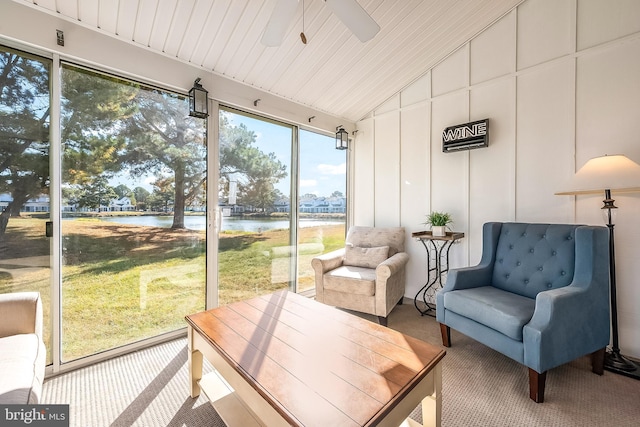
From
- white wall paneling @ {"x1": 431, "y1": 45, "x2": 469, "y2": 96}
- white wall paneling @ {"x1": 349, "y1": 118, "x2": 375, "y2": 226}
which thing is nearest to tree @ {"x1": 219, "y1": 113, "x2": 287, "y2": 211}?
white wall paneling @ {"x1": 349, "y1": 118, "x2": 375, "y2": 226}

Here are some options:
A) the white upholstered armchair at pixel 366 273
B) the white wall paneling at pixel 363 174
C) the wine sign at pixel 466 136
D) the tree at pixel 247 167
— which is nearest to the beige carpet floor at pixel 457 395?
the white upholstered armchair at pixel 366 273

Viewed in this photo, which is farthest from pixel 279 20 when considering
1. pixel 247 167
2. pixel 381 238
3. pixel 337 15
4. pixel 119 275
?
pixel 381 238

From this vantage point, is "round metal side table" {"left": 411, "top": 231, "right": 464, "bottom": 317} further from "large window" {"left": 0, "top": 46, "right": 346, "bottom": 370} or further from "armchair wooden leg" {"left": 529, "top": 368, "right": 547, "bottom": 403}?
"large window" {"left": 0, "top": 46, "right": 346, "bottom": 370}

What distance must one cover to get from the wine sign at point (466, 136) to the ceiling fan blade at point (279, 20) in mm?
2186

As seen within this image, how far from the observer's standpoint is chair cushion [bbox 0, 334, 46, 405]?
3.65 feet

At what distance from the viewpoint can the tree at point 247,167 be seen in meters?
2.93

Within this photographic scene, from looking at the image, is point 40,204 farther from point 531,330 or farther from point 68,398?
point 531,330

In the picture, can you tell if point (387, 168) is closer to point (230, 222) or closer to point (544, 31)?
point (544, 31)

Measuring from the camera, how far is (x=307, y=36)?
2561mm

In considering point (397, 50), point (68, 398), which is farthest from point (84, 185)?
point (397, 50)

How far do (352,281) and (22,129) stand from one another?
284cm

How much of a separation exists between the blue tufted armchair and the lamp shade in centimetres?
29

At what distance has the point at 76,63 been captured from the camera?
209cm

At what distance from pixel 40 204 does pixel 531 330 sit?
11.1 ft
